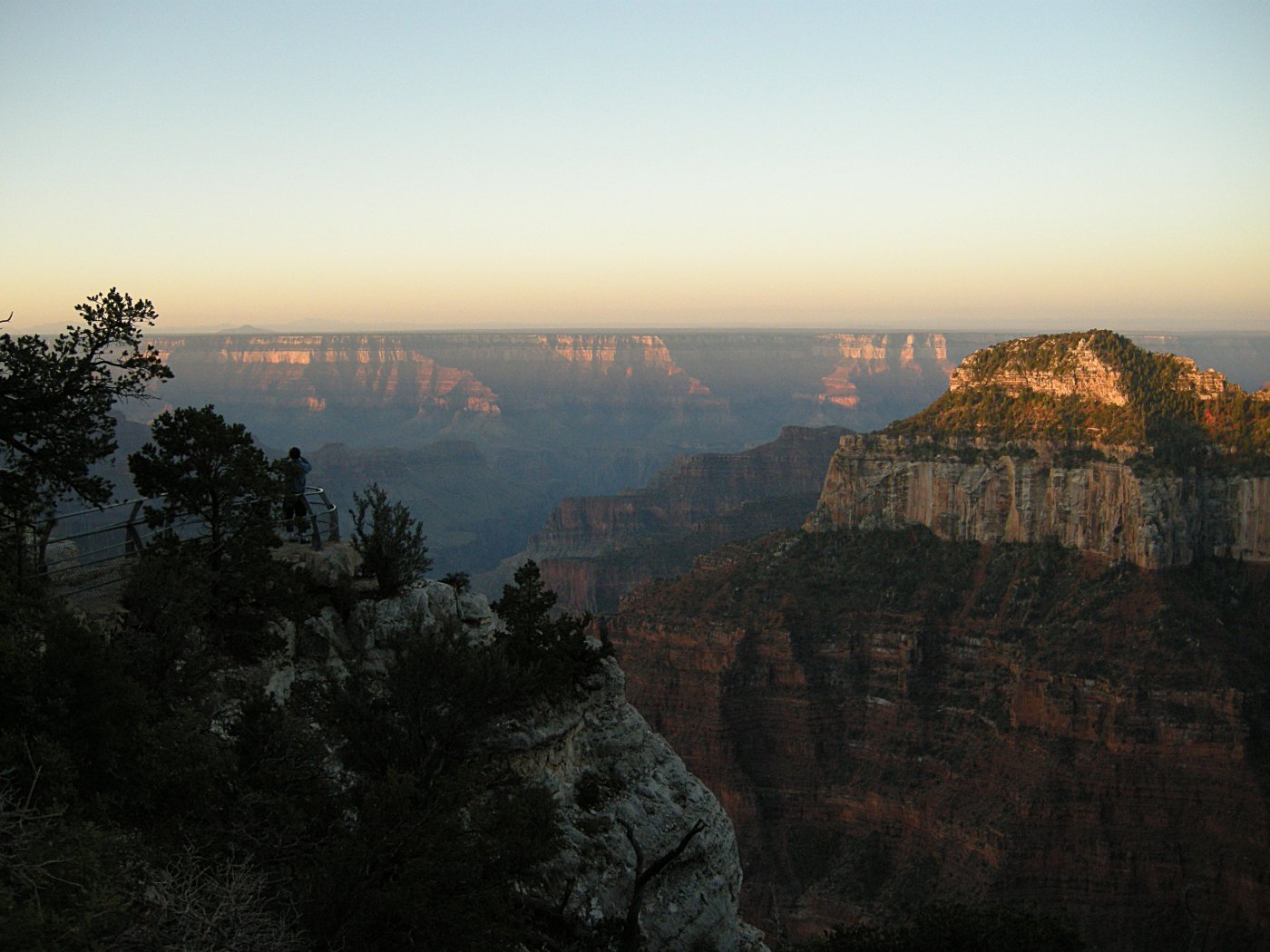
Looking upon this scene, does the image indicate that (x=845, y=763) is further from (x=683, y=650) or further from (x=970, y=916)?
(x=970, y=916)

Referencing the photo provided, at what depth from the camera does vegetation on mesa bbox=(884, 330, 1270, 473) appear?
165ft

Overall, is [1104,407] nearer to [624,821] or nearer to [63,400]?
[624,821]

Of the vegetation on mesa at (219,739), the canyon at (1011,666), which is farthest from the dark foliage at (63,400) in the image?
the canyon at (1011,666)

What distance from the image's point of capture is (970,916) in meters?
26.2

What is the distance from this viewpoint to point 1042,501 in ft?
181

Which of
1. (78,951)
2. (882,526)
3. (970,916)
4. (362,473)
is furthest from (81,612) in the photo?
(362,473)

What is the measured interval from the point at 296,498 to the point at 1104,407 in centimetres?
4530

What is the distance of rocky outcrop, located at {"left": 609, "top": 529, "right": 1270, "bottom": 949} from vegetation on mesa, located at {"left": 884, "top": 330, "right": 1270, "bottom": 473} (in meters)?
5.38

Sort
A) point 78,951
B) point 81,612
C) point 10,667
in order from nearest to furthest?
point 78,951 → point 10,667 → point 81,612

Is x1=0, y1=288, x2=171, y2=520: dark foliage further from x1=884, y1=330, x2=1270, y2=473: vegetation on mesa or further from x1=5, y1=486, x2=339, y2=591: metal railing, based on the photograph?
x1=884, y1=330, x2=1270, y2=473: vegetation on mesa

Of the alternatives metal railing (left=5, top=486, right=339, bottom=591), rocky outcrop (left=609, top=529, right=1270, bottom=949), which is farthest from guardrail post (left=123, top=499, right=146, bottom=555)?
rocky outcrop (left=609, top=529, right=1270, bottom=949)

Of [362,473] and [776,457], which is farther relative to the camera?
[362,473]

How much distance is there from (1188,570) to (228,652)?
45.1 meters

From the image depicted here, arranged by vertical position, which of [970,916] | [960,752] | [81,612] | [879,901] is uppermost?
[81,612]
